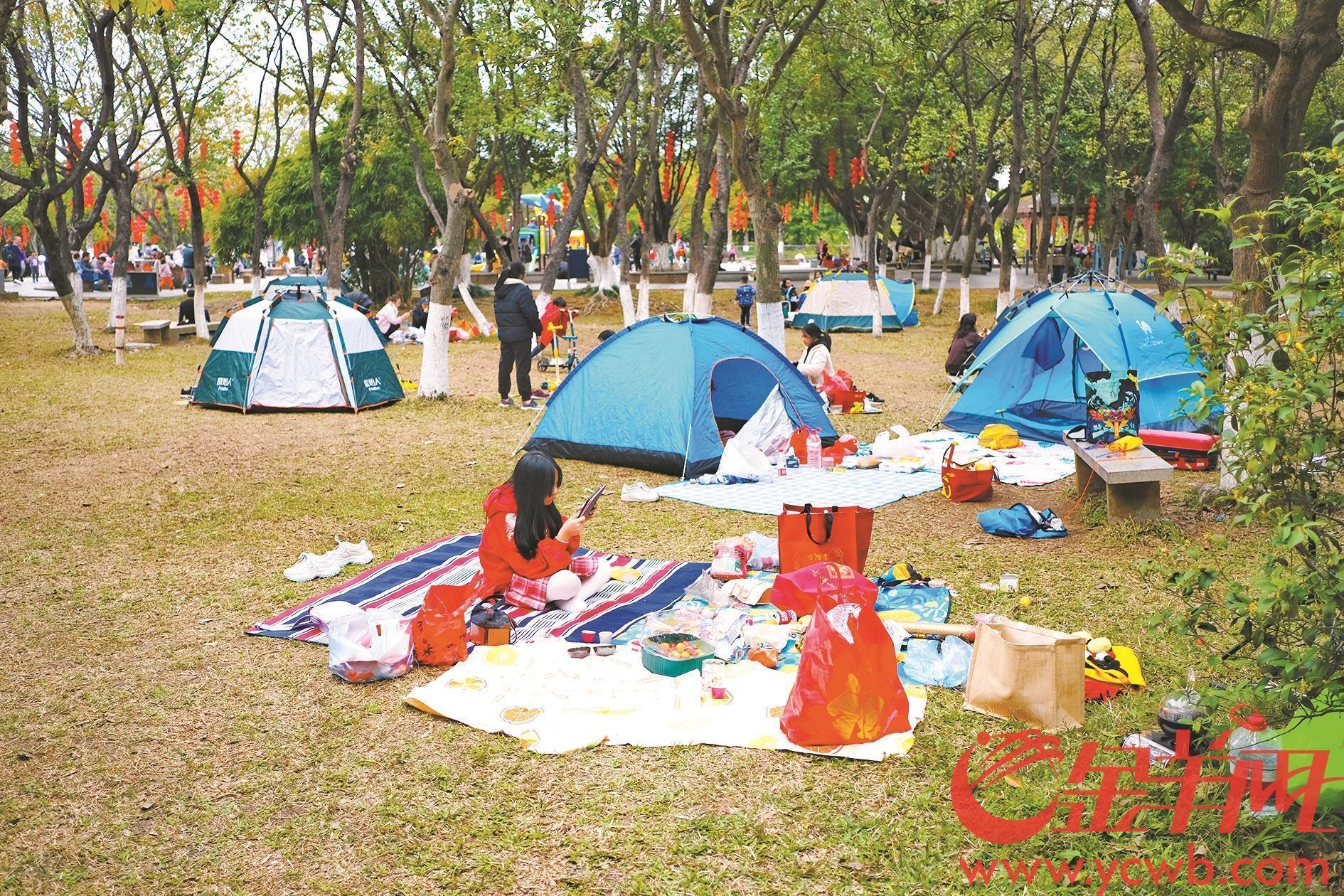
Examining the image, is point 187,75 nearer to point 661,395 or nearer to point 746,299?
point 746,299

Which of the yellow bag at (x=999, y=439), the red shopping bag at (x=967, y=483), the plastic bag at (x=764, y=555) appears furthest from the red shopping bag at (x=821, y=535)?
the yellow bag at (x=999, y=439)

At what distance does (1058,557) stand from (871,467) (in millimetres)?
2948

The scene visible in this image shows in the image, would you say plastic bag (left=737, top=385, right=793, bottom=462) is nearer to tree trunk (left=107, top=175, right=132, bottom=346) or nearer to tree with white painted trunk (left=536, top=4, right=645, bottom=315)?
tree with white painted trunk (left=536, top=4, right=645, bottom=315)

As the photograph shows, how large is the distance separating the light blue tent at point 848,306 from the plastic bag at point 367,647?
18.6 meters

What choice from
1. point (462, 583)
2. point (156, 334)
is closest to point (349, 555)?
point (462, 583)

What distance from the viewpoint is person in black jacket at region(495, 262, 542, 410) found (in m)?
12.9

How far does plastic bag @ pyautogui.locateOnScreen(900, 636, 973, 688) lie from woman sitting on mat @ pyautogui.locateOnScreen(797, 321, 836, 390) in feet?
23.4

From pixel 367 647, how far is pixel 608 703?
1.17 metres

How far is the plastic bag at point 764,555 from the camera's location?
660cm

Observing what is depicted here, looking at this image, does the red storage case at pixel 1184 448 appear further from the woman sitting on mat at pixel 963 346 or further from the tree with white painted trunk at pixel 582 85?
the tree with white painted trunk at pixel 582 85

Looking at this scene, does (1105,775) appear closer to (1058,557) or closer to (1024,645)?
(1024,645)

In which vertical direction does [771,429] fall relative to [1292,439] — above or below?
below

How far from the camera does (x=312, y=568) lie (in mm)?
6672

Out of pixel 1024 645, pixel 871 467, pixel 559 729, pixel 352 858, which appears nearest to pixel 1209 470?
pixel 871 467
